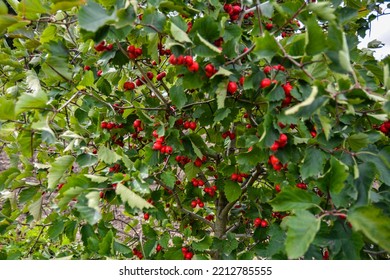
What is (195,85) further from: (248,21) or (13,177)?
(13,177)

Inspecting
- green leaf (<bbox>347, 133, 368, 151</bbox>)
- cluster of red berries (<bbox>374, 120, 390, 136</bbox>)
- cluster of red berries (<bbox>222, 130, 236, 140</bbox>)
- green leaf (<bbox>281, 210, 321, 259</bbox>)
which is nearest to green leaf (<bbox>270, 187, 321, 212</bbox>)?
green leaf (<bbox>281, 210, 321, 259</bbox>)

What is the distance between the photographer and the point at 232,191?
6.56 feet

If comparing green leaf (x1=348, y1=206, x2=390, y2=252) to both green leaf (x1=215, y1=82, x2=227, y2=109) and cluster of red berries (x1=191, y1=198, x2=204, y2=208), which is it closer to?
green leaf (x1=215, y1=82, x2=227, y2=109)

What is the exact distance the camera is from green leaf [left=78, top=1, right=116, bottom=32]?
1.20m

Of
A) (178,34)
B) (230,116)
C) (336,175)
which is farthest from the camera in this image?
(230,116)

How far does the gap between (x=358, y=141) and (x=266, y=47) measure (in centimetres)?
48

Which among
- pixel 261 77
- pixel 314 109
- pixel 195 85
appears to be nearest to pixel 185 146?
pixel 195 85

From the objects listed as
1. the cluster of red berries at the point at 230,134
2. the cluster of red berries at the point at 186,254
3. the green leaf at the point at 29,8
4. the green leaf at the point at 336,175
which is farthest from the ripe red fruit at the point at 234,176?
the green leaf at the point at 29,8

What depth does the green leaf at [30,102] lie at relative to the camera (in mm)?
1379

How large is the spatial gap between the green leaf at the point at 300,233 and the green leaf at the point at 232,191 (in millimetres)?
877

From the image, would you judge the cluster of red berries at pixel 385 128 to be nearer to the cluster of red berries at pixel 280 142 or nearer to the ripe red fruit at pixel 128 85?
the cluster of red berries at pixel 280 142

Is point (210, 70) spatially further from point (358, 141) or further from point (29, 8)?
point (29, 8)

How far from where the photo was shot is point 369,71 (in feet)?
5.55

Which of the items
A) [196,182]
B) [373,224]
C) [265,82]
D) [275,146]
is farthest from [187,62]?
[196,182]
